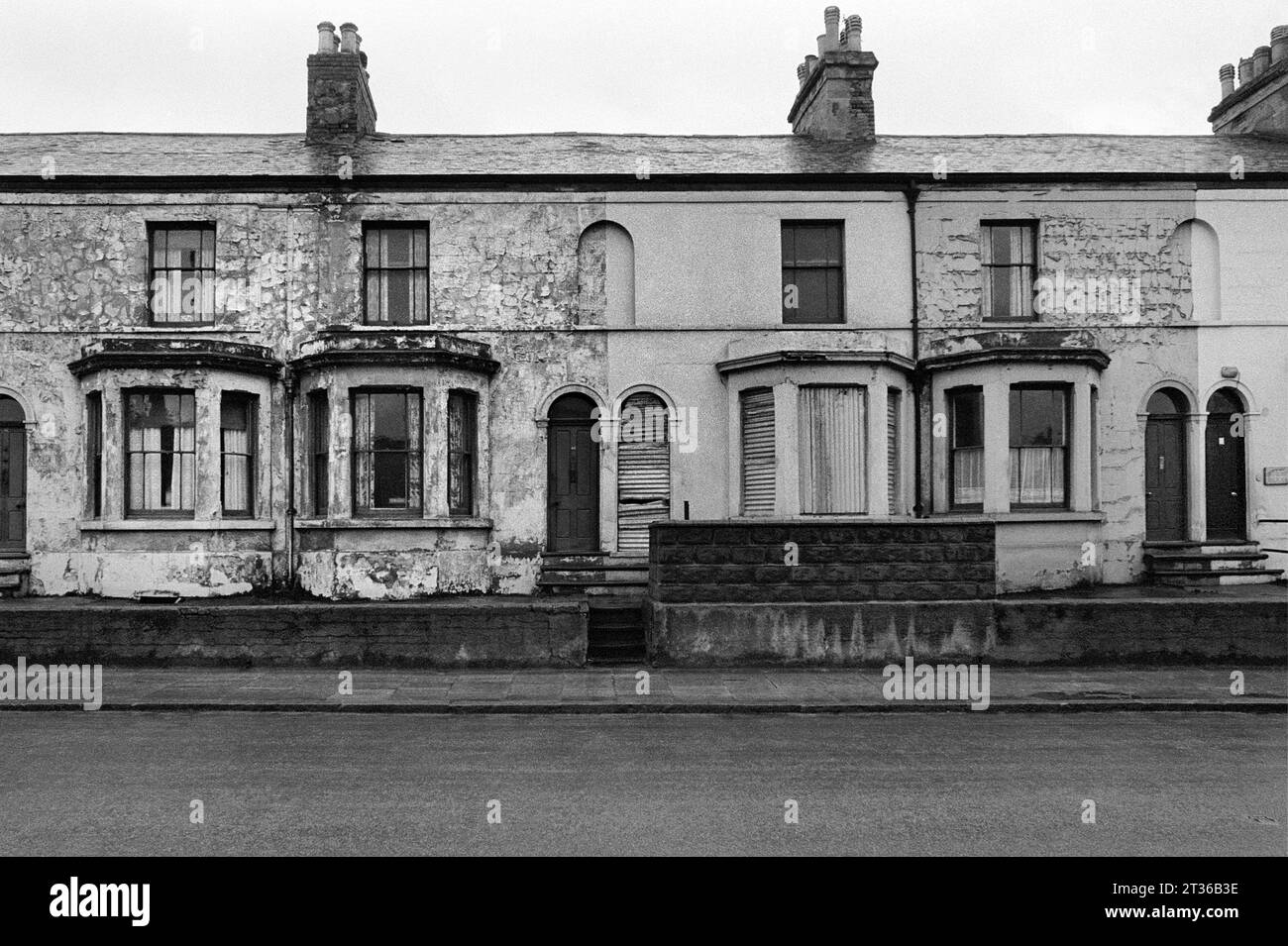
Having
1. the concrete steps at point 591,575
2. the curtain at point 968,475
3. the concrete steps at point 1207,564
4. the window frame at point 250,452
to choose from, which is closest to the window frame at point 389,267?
the window frame at point 250,452

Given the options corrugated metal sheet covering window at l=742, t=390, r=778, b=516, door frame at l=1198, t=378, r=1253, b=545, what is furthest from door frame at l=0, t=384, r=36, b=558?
door frame at l=1198, t=378, r=1253, b=545

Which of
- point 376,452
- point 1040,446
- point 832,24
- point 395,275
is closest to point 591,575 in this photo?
point 376,452

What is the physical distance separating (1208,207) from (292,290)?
1656 centimetres

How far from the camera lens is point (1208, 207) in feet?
56.2

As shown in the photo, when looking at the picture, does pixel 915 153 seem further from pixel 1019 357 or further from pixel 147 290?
pixel 147 290

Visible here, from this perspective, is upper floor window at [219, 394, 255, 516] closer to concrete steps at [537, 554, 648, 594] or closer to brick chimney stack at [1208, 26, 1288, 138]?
concrete steps at [537, 554, 648, 594]

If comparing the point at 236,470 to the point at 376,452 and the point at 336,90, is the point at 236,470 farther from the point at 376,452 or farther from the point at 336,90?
the point at 336,90

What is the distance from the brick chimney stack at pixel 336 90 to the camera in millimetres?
19219

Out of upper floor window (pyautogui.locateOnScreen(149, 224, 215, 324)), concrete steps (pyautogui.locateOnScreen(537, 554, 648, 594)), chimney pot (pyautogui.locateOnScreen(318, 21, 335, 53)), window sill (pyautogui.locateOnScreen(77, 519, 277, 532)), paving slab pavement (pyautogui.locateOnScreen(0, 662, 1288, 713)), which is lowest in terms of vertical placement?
paving slab pavement (pyautogui.locateOnScreen(0, 662, 1288, 713))

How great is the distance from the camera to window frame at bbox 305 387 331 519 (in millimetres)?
15859

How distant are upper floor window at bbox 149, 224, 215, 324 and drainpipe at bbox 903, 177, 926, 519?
489 inches

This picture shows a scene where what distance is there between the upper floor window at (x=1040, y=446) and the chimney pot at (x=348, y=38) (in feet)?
48.6

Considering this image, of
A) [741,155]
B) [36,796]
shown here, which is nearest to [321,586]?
[36,796]

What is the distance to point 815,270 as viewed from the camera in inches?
672
